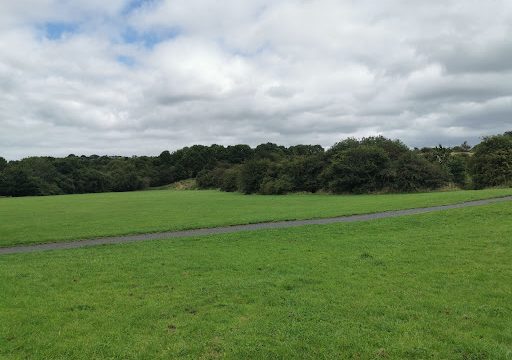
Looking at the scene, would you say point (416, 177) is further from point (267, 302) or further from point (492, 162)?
point (267, 302)

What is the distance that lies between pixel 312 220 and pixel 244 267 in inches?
498

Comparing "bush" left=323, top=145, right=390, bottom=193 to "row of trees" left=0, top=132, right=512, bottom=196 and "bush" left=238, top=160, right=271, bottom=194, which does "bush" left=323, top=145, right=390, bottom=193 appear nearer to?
"row of trees" left=0, top=132, right=512, bottom=196

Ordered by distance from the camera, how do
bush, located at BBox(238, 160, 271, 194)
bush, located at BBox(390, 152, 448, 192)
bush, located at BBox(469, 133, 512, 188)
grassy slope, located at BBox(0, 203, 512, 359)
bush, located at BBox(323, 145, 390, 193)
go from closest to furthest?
grassy slope, located at BBox(0, 203, 512, 359), bush, located at BBox(469, 133, 512, 188), bush, located at BBox(390, 152, 448, 192), bush, located at BBox(323, 145, 390, 193), bush, located at BBox(238, 160, 271, 194)

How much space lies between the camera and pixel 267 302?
301 inches

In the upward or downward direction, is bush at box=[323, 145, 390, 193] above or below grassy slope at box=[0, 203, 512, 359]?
above

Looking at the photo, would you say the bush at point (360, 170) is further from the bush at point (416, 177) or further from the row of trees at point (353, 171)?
the bush at point (416, 177)

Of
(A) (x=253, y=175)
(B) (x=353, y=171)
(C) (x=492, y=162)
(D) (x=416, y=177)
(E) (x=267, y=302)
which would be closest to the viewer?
(E) (x=267, y=302)

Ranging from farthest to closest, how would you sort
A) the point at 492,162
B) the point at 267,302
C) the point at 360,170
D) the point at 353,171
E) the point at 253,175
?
the point at 253,175 → the point at 353,171 → the point at 360,170 → the point at 492,162 → the point at 267,302

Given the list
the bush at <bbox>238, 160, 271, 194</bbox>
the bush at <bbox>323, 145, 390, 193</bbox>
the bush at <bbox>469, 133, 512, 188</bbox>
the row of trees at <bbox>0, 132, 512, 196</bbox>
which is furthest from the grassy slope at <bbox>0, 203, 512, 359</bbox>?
the bush at <bbox>238, 160, 271, 194</bbox>

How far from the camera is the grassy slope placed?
571cm

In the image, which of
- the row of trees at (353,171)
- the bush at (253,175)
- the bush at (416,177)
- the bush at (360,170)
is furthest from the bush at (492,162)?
the bush at (253,175)

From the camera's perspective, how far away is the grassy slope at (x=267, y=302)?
225 inches

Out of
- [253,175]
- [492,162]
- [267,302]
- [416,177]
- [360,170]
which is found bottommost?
[267,302]

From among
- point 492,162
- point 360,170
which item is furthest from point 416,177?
point 492,162
